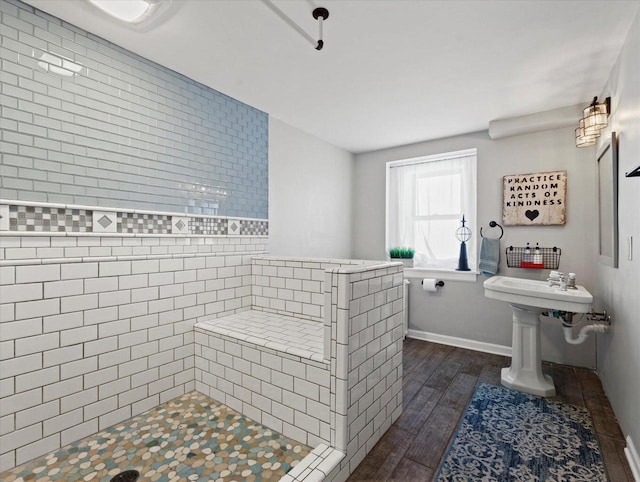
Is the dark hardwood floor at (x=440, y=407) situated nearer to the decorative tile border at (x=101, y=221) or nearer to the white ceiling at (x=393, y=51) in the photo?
the decorative tile border at (x=101, y=221)

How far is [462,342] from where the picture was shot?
11.2ft

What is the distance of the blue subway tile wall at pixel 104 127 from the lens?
1550 millimetres

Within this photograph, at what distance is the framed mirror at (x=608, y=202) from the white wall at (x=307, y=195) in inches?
100

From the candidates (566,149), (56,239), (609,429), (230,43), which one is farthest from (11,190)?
(566,149)

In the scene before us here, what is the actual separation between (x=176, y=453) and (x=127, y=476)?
0.71 ft

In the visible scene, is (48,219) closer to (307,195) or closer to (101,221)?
(101,221)

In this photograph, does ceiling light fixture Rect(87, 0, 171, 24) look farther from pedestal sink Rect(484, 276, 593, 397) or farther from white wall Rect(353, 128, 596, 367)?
white wall Rect(353, 128, 596, 367)

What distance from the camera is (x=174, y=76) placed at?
2.21 meters

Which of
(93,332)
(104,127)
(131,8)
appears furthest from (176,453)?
(131,8)

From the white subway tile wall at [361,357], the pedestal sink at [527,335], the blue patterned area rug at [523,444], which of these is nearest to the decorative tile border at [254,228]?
the white subway tile wall at [361,357]

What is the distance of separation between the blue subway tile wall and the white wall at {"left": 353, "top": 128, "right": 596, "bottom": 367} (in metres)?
2.18

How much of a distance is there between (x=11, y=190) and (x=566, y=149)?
13.6 feet

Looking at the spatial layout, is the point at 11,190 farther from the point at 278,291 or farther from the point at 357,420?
the point at 357,420

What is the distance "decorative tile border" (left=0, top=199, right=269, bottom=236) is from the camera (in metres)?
1.53
